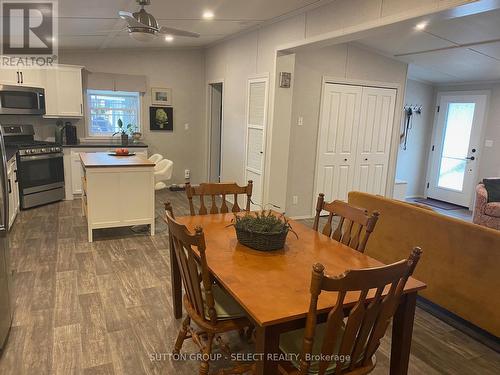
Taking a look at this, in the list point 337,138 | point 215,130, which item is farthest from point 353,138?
point 215,130

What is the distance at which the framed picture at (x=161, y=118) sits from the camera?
6957 mm

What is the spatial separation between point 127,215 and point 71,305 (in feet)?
5.19

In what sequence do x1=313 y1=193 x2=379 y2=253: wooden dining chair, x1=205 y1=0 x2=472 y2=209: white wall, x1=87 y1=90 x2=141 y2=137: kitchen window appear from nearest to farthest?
x1=313 y1=193 x2=379 y2=253: wooden dining chair, x1=205 y1=0 x2=472 y2=209: white wall, x1=87 y1=90 x2=141 y2=137: kitchen window

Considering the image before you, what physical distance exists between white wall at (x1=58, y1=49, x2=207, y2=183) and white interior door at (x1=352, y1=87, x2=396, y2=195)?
3174 millimetres

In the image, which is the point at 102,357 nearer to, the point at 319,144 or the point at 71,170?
the point at 319,144

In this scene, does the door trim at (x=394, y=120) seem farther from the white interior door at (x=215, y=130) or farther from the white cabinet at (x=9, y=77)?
the white cabinet at (x=9, y=77)

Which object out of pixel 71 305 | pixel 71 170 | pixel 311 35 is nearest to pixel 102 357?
pixel 71 305

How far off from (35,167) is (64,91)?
1387 mm

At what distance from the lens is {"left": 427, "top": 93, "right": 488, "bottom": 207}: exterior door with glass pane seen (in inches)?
259

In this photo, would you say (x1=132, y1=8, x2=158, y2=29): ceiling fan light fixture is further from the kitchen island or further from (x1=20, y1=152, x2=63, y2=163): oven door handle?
(x1=20, y1=152, x2=63, y2=163): oven door handle

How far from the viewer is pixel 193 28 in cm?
506

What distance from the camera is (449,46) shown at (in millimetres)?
4762

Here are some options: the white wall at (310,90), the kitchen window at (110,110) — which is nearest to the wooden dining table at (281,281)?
the white wall at (310,90)

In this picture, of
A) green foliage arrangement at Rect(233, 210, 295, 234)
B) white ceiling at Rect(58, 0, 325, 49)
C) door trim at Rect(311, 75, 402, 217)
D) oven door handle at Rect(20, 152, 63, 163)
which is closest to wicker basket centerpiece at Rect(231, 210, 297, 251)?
green foliage arrangement at Rect(233, 210, 295, 234)
